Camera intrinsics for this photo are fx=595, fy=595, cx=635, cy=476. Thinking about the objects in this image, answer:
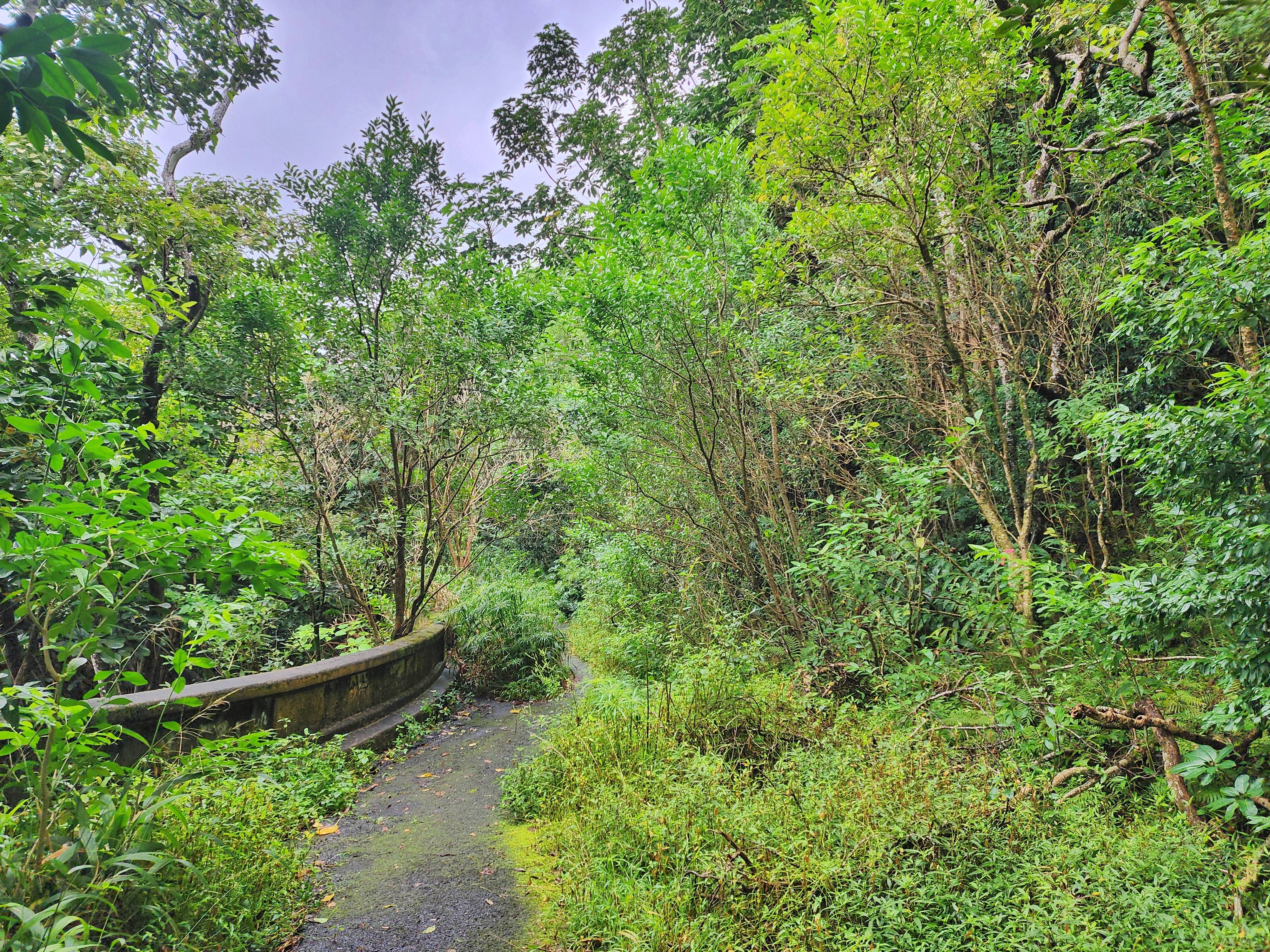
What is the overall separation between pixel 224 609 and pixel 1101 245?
23.9 feet

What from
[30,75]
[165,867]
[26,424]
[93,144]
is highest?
[30,75]

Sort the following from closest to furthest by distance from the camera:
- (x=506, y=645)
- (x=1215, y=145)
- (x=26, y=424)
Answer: (x=26, y=424)
(x=1215, y=145)
(x=506, y=645)

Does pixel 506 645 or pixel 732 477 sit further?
pixel 506 645

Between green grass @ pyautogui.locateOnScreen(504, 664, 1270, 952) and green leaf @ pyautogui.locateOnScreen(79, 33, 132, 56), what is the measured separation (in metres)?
3.13

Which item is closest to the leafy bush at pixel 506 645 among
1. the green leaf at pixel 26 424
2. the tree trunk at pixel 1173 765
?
the tree trunk at pixel 1173 765

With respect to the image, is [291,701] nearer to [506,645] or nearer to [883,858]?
[506,645]

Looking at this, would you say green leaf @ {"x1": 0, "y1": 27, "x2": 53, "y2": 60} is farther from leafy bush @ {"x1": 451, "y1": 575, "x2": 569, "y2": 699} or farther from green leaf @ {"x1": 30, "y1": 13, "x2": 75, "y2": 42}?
leafy bush @ {"x1": 451, "y1": 575, "x2": 569, "y2": 699}

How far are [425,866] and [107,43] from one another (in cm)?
370

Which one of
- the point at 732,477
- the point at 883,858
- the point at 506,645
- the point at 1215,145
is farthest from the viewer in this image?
the point at 506,645

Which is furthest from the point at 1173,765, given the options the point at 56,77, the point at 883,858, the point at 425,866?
the point at 56,77

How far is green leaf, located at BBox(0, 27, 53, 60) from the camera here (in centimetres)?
112

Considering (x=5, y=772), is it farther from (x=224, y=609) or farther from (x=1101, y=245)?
(x=1101, y=245)

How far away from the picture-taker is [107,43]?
1.28 m

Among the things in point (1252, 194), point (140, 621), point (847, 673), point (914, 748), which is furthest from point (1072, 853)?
point (140, 621)
